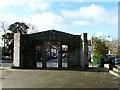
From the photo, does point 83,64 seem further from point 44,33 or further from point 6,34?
point 6,34

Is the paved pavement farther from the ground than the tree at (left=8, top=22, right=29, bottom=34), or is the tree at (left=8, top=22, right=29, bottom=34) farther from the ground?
the tree at (left=8, top=22, right=29, bottom=34)

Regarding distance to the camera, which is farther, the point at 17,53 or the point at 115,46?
the point at 115,46

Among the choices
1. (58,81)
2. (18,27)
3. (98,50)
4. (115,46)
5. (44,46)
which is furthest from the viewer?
(18,27)

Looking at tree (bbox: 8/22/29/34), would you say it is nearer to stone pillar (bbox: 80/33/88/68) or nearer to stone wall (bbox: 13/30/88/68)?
stone wall (bbox: 13/30/88/68)

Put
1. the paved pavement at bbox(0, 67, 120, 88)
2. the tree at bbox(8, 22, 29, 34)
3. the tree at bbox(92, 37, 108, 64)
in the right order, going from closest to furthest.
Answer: the paved pavement at bbox(0, 67, 120, 88), the tree at bbox(92, 37, 108, 64), the tree at bbox(8, 22, 29, 34)

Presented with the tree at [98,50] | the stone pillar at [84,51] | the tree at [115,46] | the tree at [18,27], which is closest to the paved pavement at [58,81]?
the stone pillar at [84,51]

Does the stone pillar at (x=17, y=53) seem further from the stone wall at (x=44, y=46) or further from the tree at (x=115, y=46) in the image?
the tree at (x=115, y=46)

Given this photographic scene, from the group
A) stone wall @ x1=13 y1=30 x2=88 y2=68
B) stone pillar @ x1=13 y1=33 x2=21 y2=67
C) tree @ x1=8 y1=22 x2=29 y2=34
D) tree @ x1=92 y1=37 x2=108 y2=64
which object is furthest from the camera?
tree @ x1=8 y1=22 x2=29 y2=34

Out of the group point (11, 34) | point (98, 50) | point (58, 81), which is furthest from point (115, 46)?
point (58, 81)

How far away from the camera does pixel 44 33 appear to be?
125ft

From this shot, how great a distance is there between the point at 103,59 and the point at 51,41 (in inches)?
302

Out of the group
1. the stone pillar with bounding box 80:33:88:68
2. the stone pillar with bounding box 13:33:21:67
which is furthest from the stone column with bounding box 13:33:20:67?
the stone pillar with bounding box 80:33:88:68

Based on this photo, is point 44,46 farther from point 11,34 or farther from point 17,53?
point 11,34

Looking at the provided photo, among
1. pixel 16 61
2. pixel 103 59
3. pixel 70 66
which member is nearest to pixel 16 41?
pixel 16 61
